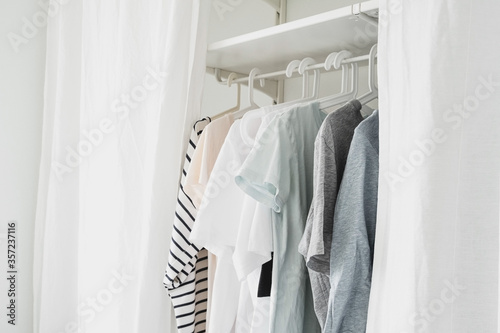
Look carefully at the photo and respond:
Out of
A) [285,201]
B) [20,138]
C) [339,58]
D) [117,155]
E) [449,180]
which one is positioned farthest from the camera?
[20,138]

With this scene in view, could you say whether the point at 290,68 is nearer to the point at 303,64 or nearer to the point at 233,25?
the point at 303,64

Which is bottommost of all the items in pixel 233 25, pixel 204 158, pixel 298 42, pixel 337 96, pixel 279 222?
pixel 279 222

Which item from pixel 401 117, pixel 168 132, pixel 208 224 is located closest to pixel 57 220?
pixel 168 132

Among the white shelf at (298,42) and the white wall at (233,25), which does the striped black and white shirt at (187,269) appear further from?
the white wall at (233,25)

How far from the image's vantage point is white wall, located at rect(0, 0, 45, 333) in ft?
4.92

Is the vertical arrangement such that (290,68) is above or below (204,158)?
above

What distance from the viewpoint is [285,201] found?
0.94 meters

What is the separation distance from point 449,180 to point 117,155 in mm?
857

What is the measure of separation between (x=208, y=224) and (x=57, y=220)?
64cm

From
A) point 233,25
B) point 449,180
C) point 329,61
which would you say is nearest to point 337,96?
point 329,61

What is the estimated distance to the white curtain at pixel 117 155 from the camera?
1.18m

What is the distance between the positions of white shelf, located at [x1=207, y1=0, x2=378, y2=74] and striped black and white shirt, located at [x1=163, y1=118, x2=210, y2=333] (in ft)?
0.71

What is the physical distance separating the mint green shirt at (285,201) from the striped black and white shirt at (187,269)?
0.27 m

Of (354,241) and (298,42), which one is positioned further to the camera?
(298,42)
